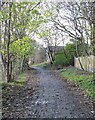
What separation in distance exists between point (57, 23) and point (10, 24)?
479cm

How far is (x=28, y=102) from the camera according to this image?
426 cm

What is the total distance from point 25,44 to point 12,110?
3.86 meters

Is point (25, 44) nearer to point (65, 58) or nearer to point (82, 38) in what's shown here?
point (82, 38)

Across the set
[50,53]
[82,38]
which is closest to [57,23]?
[82,38]

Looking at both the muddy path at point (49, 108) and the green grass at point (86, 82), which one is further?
the green grass at point (86, 82)

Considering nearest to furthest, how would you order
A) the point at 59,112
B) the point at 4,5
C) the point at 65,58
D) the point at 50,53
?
the point at 59,112, the point at 4,5, the point at 65,58, the point at 50,53

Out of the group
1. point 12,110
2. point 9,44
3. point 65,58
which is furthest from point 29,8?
point 65,58

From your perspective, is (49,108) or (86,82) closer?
(49,108)

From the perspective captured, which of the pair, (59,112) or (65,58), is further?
(65,58)

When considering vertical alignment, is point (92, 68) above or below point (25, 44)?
below

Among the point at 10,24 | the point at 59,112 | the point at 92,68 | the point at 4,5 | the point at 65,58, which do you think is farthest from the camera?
the point at 65,58

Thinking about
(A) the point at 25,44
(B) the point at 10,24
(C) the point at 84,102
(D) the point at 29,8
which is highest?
(D) the point at 29,8

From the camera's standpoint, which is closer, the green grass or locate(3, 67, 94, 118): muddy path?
locate(3, 67, 94, 118): muddy path

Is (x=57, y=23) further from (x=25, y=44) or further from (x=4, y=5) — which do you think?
(x=4, y=5)
